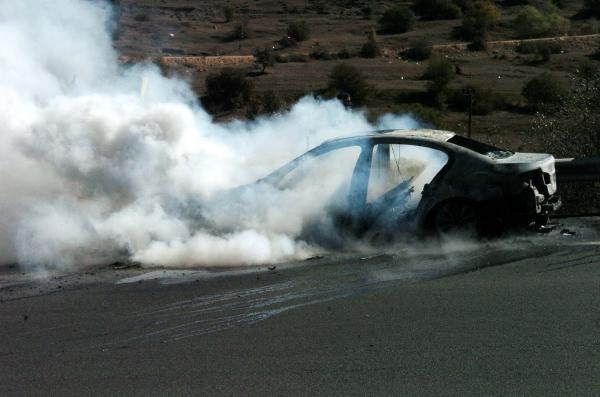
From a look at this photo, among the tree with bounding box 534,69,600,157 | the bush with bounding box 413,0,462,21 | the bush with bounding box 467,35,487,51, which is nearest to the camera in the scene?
the tree with bounding box 534,69,600,157

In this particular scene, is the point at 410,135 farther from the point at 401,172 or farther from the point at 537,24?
the point at 537,24

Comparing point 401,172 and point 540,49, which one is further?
point 540,49

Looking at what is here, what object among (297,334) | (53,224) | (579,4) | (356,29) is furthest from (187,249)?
(579,4)

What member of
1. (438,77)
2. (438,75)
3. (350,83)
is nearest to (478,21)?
(438,75)

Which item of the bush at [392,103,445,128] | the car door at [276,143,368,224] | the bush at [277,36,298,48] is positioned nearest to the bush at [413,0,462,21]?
the bush at [277,36,298,48]

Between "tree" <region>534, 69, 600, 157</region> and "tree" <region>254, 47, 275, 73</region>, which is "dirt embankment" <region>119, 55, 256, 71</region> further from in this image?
"tree" <region>534, 69, 600, 157</region>

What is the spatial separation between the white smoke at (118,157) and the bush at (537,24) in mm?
49209

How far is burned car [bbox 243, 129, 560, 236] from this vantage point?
804 centimetres

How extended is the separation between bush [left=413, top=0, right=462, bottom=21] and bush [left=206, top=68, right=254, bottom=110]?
1435 inches

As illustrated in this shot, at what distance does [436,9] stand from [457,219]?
59.7m

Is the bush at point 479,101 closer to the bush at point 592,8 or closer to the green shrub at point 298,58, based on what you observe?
the green shrub at point 298,58

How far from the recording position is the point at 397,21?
192 feet

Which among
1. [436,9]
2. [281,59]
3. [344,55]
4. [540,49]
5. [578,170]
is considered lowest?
[578,170]

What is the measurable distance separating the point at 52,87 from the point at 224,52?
35741 millimetres
